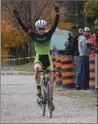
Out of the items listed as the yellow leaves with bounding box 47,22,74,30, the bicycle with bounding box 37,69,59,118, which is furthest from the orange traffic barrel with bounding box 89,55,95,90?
the yellow leaves with bounding box 47,22,74,30

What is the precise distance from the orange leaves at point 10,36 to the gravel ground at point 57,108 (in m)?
36.9

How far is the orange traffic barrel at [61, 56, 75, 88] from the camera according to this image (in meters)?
20.2

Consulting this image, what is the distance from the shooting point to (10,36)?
5716 centimetres

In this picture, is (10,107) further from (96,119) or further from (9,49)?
(9,49)

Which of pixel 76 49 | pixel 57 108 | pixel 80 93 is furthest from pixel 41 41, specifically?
pixel 76 49

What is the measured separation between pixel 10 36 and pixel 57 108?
4370cm

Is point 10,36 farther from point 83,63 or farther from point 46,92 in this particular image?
point 46,92

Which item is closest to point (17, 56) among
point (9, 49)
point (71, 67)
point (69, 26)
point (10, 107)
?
point (9, 49)

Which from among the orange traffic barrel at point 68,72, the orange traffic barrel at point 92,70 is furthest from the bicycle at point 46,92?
the orange traffic barrel at point 68,72

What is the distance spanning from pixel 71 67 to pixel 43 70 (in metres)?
7.82

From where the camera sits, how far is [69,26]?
59.2 meters

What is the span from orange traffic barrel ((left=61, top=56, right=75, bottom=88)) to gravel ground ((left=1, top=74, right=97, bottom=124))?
1.10m

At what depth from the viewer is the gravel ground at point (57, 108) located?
38.0ft

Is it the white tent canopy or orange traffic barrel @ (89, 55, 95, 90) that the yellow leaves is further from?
orange traffic barrel @ (89, 55, 95, 90)
